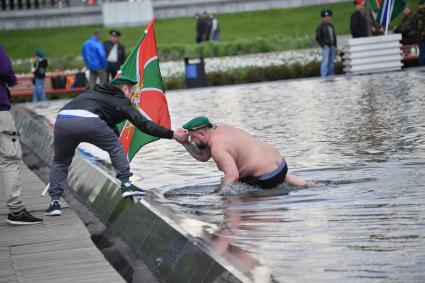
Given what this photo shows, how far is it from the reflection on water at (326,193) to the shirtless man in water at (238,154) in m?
0.17

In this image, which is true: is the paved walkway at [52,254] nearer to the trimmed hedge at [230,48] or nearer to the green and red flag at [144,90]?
the green and red flag at [144,90]

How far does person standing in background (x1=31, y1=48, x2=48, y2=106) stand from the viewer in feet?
114

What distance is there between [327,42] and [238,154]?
22128 millimetres

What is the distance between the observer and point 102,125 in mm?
11102

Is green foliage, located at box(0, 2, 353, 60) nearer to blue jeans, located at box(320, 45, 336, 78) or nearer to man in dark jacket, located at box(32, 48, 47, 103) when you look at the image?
man in dark jacket, located at box(32, 48, 47, 103)

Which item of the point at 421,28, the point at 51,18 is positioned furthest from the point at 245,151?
the point at 51,18

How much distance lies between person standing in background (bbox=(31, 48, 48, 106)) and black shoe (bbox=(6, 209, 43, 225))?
931 inches

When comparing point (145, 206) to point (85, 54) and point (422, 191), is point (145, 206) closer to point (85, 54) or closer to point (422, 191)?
point (422, 191)

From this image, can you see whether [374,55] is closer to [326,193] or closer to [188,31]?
[326,193]

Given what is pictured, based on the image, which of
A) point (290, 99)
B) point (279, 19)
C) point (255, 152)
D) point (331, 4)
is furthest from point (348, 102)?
point (331, 4)

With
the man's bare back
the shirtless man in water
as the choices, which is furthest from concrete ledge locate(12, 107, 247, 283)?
the man's bare back

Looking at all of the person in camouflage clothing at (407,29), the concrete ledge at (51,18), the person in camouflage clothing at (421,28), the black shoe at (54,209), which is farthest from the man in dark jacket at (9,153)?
the concrete ledge at (51,18)

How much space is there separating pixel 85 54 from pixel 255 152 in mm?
22098

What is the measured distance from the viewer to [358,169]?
12859 millimetres
